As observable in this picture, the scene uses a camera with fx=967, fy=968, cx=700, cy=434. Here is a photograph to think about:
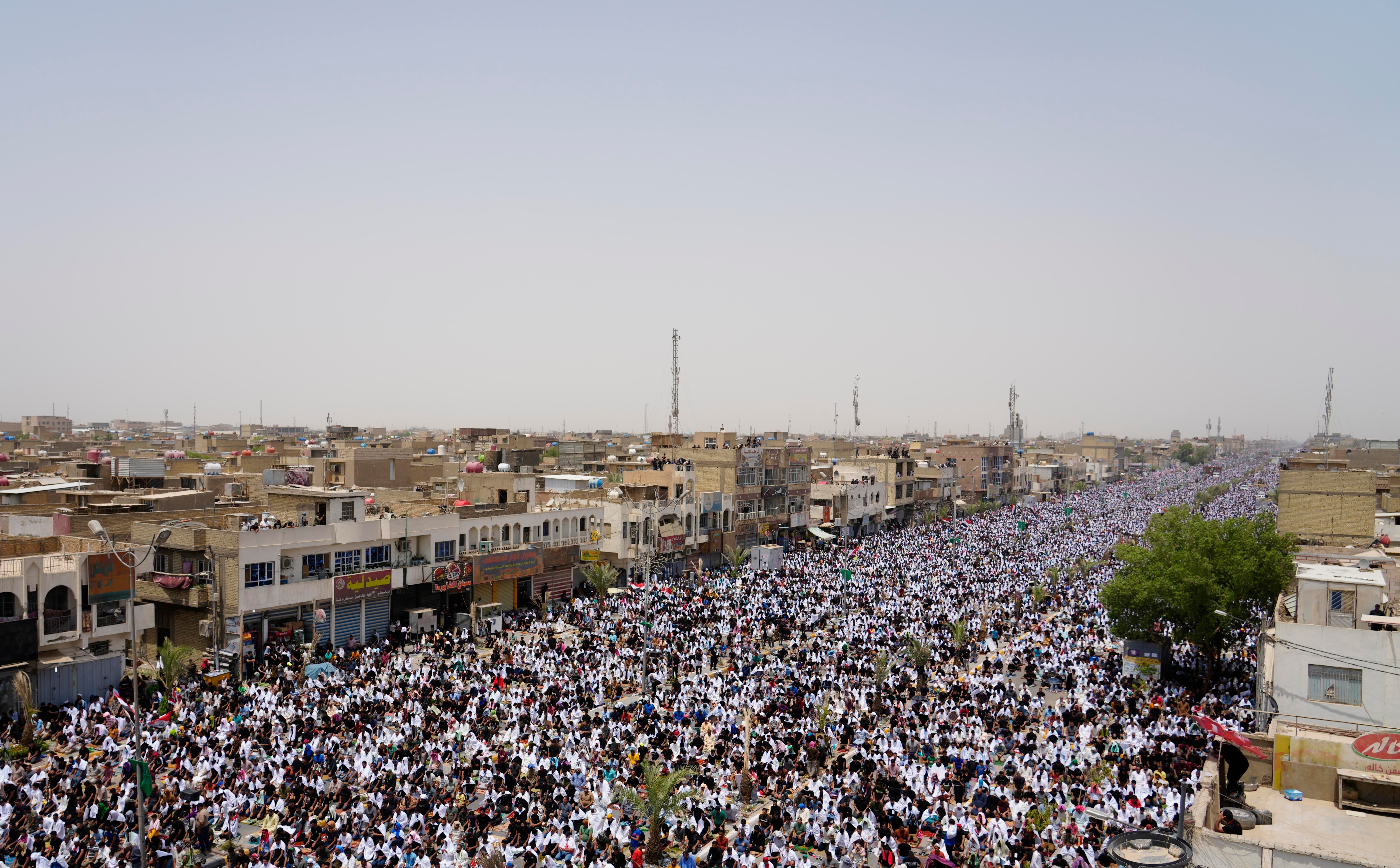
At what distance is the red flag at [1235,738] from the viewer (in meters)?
17.4

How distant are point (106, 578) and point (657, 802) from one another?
60.6ft

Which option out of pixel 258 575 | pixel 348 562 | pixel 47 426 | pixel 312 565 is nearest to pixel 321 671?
pixel 258 575

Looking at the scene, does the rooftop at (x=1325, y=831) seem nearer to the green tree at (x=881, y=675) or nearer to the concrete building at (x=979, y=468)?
the green tree at (x=881, y=675)

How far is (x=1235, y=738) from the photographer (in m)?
17.6

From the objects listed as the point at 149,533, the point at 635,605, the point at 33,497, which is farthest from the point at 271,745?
the point at 33,497

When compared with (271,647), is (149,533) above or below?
above

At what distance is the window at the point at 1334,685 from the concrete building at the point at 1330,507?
2422 cm

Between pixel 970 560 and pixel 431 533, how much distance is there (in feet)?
101

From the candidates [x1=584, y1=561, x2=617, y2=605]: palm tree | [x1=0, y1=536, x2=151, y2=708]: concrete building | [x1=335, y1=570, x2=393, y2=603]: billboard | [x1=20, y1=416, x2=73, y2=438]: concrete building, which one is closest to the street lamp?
[x1=0, y1=536, x2=151, y2=708]: concrete building

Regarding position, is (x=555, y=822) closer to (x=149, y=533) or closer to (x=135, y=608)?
(x=135, y=608)

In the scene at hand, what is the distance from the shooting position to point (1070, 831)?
16.5 metres

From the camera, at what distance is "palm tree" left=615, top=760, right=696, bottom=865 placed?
1691 cm

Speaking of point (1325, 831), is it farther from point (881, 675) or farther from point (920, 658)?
point (920, 658)

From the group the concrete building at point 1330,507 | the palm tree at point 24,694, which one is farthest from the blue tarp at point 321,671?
the concrete building at point 1330,507
